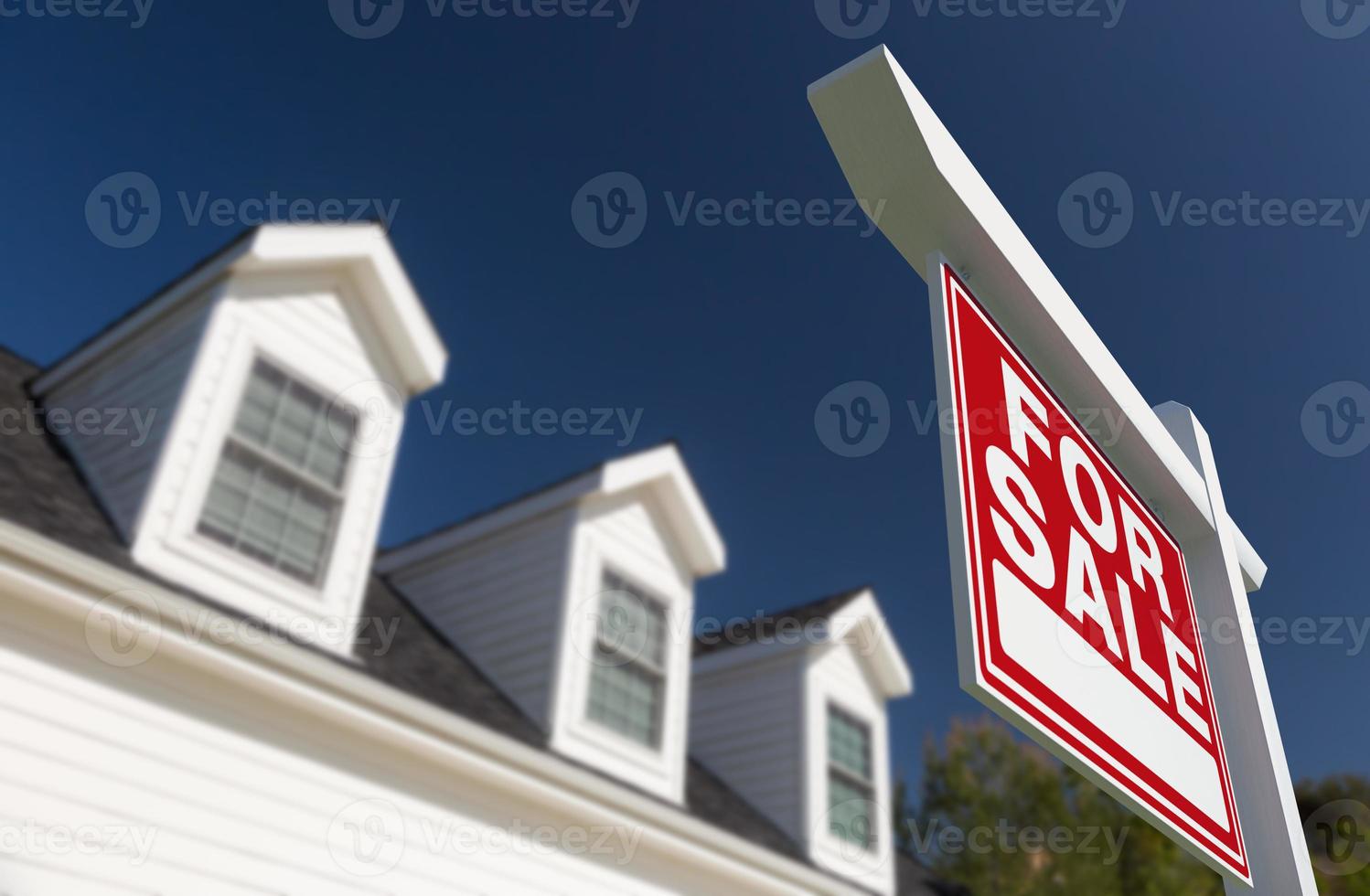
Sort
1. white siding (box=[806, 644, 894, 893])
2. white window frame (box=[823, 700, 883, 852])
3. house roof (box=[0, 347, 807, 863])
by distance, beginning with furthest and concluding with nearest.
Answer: white window frame (box=[823, 700, 883, 852]) < white siding (box=[806, 644, 894, 893]) < house roof (box=[0, 347, 807, 863])

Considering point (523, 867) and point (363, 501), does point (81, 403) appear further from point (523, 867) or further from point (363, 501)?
point (523, 867)

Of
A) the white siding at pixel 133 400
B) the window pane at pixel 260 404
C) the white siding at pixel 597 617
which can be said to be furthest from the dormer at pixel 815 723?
the white siding at pixel 133 400

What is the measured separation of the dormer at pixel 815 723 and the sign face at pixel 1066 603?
10.4 meters

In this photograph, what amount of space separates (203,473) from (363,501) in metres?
1.40

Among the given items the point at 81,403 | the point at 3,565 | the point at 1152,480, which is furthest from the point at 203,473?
the point at 1152,480

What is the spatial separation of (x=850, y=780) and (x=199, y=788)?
8.66 m

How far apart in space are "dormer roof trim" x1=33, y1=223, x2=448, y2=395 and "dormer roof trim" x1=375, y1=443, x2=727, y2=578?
6.53 ft

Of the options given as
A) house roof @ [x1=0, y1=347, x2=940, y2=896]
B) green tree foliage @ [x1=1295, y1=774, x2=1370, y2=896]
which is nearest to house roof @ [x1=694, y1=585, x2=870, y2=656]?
house roof @ [x1=0, y1=347, x2=940, y2=896]

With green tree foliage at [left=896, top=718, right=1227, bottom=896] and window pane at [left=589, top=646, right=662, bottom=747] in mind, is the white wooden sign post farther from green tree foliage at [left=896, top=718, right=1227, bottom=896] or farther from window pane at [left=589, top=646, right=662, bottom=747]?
green tree foliage at [left=896, top=718, right=1227, bottom=896]

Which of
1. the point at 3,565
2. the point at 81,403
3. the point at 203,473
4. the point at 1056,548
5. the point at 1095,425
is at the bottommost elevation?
the point at 1056,548

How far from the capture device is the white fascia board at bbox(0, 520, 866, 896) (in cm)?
558

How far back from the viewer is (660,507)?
1115cm

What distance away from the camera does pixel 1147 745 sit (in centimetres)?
167

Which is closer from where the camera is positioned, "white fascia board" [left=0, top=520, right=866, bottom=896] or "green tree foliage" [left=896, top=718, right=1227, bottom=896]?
"white fascia board" [left=0, top=520, right=866, bottom=896]
